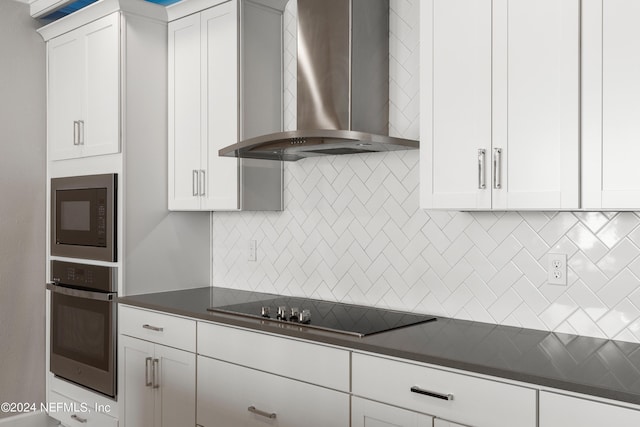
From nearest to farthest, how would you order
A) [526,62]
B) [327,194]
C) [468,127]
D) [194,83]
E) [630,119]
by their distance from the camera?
[630,119] < [526,62] < [468,127] < [327,194] < [194,83]

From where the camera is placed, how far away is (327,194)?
3027 mm

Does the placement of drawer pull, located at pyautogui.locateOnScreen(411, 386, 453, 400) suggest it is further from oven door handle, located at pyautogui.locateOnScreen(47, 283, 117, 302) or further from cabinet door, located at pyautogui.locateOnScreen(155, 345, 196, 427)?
oven door handle, located at pyautogui.locateOnScreen(47, 283, 117, 302)

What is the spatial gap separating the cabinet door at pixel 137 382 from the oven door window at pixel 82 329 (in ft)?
0.44

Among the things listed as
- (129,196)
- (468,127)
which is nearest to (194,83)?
(129,196)

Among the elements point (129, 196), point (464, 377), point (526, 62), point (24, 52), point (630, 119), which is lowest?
point (464, 377)

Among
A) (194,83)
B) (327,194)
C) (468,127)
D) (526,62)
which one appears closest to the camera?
(526,62)

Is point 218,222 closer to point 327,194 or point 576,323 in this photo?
point 327,194

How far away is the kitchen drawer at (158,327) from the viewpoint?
279cm

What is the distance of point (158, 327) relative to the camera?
2957 millimetres

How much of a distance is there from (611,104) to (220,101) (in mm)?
1933

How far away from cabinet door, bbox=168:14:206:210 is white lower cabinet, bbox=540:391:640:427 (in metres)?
2.11

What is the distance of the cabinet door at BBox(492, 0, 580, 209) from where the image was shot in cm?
188

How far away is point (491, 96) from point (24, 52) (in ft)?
9.66

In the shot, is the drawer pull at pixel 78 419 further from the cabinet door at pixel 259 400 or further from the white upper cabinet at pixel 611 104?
the white upper cabinet at pixel 611 104
